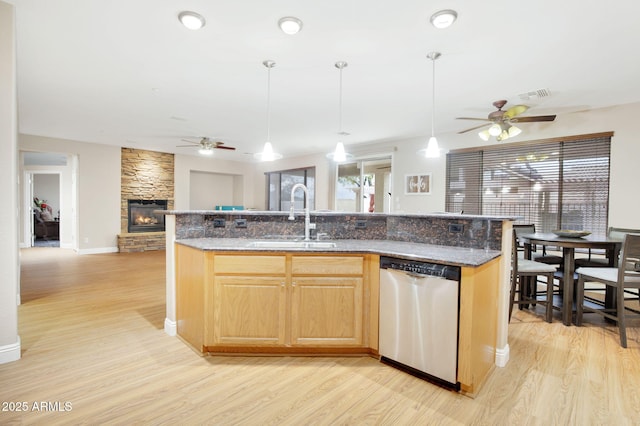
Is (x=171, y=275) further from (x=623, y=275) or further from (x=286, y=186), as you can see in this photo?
(x=286, y=186)

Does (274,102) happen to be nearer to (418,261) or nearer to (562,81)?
(418,261)

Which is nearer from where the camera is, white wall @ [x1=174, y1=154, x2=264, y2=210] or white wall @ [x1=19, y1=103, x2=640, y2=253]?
white wall @ [x1=19, y1=103, x2=640, y2=253]

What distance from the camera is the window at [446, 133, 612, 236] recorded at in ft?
14.6

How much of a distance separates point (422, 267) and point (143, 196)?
8.01 metres

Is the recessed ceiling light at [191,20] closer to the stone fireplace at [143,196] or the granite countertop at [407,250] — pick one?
the granite countertop at [407,250]

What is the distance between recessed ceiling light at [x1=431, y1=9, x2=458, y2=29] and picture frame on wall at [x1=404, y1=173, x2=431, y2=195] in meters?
4.09

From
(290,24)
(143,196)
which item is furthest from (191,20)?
(143,196)

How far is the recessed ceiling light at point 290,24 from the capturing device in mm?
2374

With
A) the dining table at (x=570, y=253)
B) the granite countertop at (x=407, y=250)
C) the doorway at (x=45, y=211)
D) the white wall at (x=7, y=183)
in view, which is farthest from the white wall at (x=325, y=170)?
the white wall at (x=7, y=183)

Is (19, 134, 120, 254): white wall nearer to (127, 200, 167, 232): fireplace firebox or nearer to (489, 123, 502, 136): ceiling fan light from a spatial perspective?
(127, 200, 167, 232): fireplace firebox

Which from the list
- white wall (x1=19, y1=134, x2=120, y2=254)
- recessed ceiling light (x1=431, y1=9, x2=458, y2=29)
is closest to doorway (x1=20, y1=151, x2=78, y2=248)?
white wall (x1=19, y1=134, x2=120, y2=254)

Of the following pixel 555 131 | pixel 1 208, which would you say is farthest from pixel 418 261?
pixel 555 131

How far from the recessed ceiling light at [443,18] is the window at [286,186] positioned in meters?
6.33

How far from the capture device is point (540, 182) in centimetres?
495
